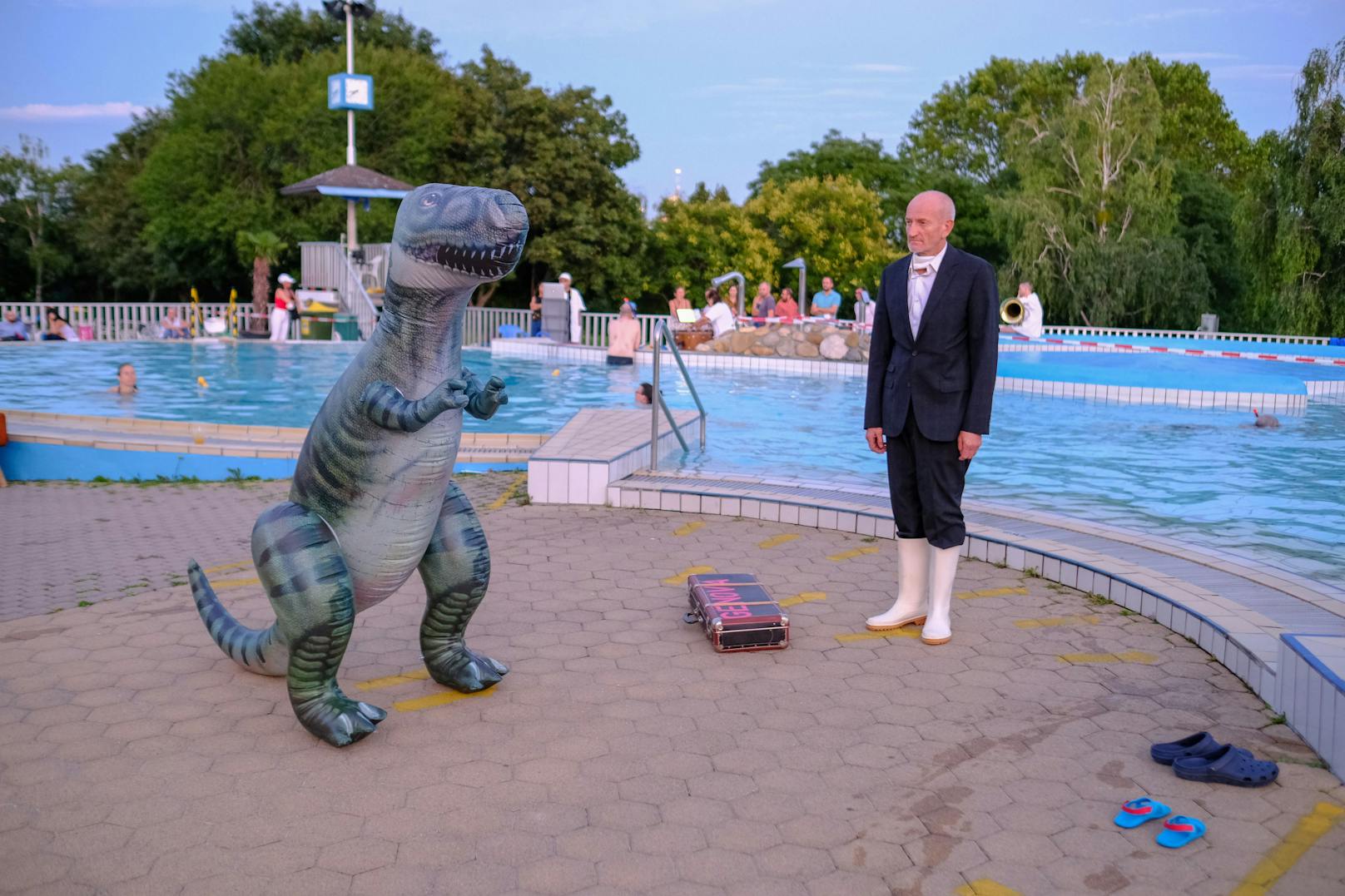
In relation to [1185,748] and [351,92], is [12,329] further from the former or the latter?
[1185,748]

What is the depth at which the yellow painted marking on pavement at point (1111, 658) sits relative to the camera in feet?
15.0

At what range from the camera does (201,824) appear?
3.12 m

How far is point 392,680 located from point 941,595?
2.30 metres

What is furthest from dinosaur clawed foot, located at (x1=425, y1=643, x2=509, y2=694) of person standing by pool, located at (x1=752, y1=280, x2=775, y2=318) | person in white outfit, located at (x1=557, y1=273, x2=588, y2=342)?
person standing by pool, located at (x1=752, y1=280, x2=775, y2=318)

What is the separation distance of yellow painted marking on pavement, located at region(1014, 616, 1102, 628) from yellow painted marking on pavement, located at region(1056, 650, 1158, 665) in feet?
1.29

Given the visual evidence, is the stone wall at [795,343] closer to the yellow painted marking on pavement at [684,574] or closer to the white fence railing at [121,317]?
the white fence railing at [121,317]

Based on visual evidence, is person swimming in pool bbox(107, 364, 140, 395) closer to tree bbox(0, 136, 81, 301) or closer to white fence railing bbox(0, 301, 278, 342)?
white fence railing bbox(0, 301, 278, 342)

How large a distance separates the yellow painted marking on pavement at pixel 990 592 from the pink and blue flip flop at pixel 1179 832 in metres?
2.39

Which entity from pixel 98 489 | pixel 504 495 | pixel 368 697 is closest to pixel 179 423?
pixel 98 489

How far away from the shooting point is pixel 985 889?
9.28 feet

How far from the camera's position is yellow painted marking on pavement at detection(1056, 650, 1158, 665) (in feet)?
15.0

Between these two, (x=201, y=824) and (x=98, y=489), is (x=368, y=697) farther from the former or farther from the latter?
(x=98, y=489)

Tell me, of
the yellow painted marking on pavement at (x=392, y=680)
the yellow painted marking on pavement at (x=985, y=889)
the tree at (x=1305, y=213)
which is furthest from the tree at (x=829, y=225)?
the yellow painted marking on pavement at (x=985, y=889)

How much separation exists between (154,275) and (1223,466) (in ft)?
109
